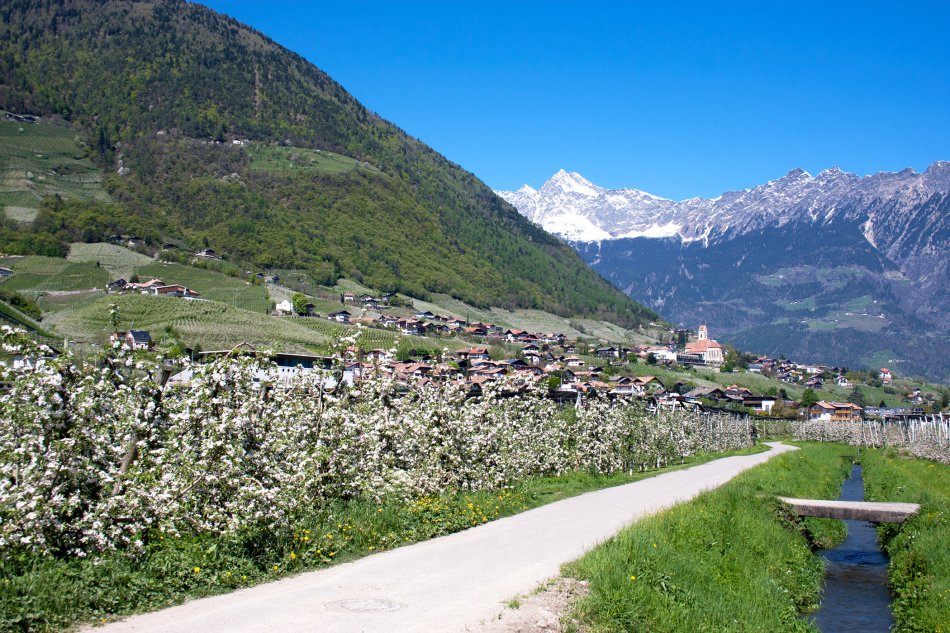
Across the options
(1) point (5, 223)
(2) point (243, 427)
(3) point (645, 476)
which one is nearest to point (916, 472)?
(3) point (645, 476)

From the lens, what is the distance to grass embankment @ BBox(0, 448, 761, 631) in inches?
344

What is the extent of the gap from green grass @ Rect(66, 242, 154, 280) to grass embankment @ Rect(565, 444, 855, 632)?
124430mm

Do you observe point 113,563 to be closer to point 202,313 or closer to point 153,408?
point 153,408

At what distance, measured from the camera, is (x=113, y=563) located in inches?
391

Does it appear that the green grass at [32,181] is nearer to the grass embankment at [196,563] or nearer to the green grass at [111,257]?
the green grass at [111,257]

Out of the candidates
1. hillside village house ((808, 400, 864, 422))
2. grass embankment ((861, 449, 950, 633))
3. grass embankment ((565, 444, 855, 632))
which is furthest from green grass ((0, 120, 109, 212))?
grass embankment ((861, 449, 950, 633))

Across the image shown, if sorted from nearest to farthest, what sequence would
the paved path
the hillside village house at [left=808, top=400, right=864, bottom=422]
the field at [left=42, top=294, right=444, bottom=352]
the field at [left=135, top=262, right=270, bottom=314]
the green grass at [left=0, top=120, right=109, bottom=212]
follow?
the paved path < the field at [left=42, top=294, right=444, bottom=352] < the field at [left=135, top=262, right=270, bottom=314] < the hillside village house at [left=808, top=400, right=864, bottom=422] < the green grass at [left=0, top=120, right=109, bottom=212]

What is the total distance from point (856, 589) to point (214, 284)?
13219 cm

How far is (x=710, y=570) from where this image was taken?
16.1 meters

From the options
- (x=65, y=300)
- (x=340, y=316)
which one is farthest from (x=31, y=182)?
(x=65, y=300)

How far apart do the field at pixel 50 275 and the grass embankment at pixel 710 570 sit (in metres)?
108

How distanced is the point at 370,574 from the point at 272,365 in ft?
12.2

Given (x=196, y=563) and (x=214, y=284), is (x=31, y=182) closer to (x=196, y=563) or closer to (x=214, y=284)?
(x=214, y=284)

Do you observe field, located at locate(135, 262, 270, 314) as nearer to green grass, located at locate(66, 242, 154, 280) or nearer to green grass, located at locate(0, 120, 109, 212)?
green grass, located at locate(66, 242, 154, 280)
